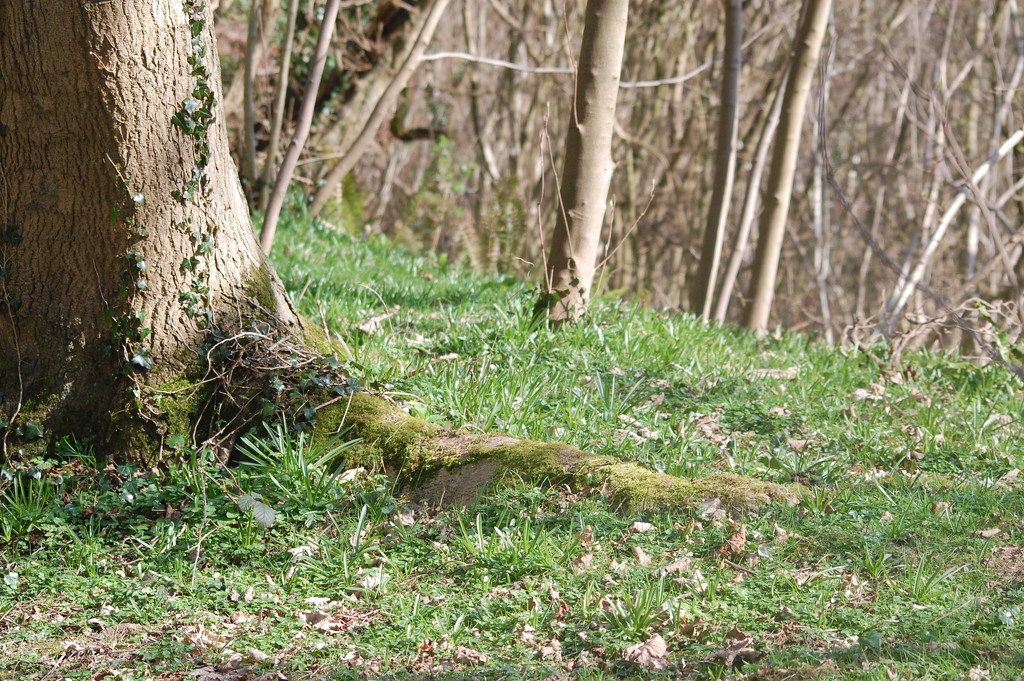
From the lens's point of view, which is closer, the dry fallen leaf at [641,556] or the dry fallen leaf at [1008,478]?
the dry fallen leaf at [641,556]

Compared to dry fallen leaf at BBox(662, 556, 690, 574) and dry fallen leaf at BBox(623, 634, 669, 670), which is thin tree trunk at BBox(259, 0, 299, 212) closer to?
dry fallen leaf at BBox(662, 556, 690, 574)

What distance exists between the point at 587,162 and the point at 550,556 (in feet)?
10.7

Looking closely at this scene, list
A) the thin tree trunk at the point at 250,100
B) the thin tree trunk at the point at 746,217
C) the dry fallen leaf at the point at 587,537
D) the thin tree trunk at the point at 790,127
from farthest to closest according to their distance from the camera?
1. the thin tree trunk at the point at 746,217
2. the thin tree trunk at the point at 250,100
3. the thin tree trunk at the point at 790,127
4. the dry fallen leaf at the point at 587,537

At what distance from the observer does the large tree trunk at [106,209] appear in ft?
11.9

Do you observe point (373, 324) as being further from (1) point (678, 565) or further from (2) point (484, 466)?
(1) point (678, 565)

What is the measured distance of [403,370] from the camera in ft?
15.6

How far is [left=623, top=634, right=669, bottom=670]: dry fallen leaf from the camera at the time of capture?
2803mm

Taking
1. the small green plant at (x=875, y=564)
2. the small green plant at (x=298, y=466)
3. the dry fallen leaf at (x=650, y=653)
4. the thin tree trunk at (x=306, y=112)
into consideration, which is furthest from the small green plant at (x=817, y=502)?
the thin tree trunk at (x=306, y=112)

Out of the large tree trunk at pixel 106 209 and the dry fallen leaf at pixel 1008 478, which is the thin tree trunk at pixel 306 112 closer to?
the large tree trunk at pixel 106 209

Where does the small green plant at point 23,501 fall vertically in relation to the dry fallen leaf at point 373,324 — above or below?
below

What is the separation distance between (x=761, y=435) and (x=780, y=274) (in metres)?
15.0

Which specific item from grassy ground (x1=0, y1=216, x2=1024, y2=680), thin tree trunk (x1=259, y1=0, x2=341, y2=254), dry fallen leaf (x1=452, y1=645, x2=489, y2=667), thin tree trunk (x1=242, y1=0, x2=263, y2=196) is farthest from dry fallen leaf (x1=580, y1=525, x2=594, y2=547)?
thin tree trunk (x1=242, y1=0, x2=263, y2=196)

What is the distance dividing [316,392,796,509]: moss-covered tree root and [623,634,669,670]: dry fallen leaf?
0.80 meters

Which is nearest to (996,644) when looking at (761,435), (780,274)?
(761,435)
